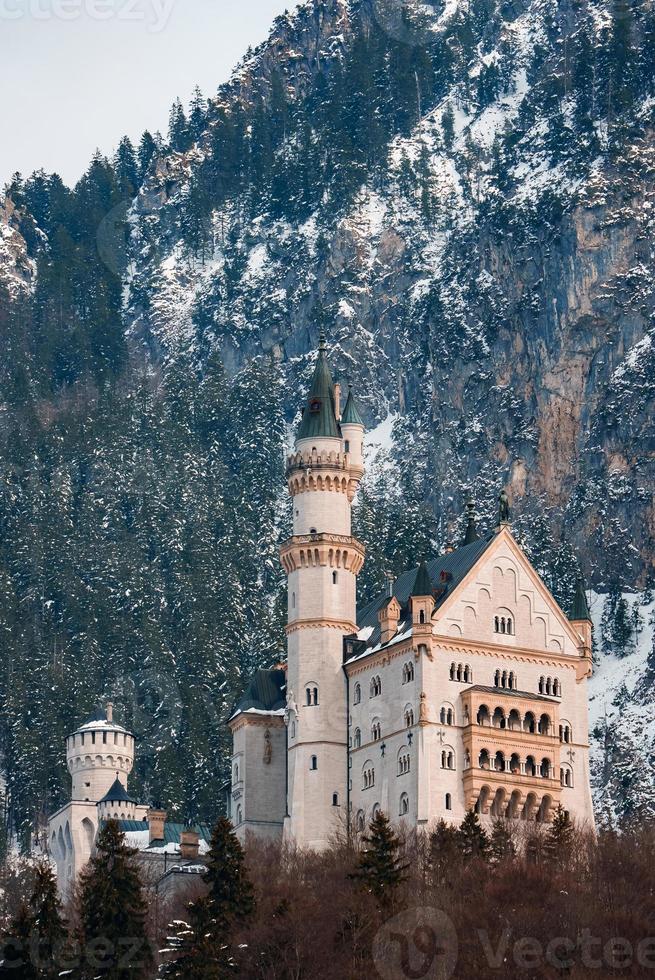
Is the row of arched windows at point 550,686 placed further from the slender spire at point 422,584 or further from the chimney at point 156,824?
the chimney at point 156,824

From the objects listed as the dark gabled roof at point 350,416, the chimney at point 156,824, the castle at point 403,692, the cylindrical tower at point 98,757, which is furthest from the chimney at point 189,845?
the dark gabled roof at point 350,416

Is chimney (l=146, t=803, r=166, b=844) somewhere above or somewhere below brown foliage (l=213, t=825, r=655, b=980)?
above

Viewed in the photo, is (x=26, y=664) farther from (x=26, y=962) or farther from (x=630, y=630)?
(x=26, y=962)

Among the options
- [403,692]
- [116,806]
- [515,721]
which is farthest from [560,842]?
[116,806]

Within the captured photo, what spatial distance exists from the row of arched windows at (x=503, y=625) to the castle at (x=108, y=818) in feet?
60.7

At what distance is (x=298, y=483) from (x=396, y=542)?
4983cm

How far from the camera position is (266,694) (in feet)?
429

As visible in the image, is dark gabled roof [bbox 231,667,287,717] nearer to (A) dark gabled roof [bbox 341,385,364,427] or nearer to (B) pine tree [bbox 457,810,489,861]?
(A) dark gabled roof [bbox 341,385,364,427]

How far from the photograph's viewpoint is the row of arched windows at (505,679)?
122 m

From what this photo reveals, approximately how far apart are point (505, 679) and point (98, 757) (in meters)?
33.7

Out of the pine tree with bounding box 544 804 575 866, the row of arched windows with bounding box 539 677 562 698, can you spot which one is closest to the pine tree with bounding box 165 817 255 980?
the pine tree with bounding box 544 804 575 866

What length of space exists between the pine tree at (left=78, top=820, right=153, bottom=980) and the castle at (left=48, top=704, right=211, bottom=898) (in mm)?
24024

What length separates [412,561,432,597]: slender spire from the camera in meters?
121

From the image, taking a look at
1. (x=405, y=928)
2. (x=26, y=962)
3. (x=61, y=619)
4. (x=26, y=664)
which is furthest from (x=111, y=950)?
(x=61, y=619)
